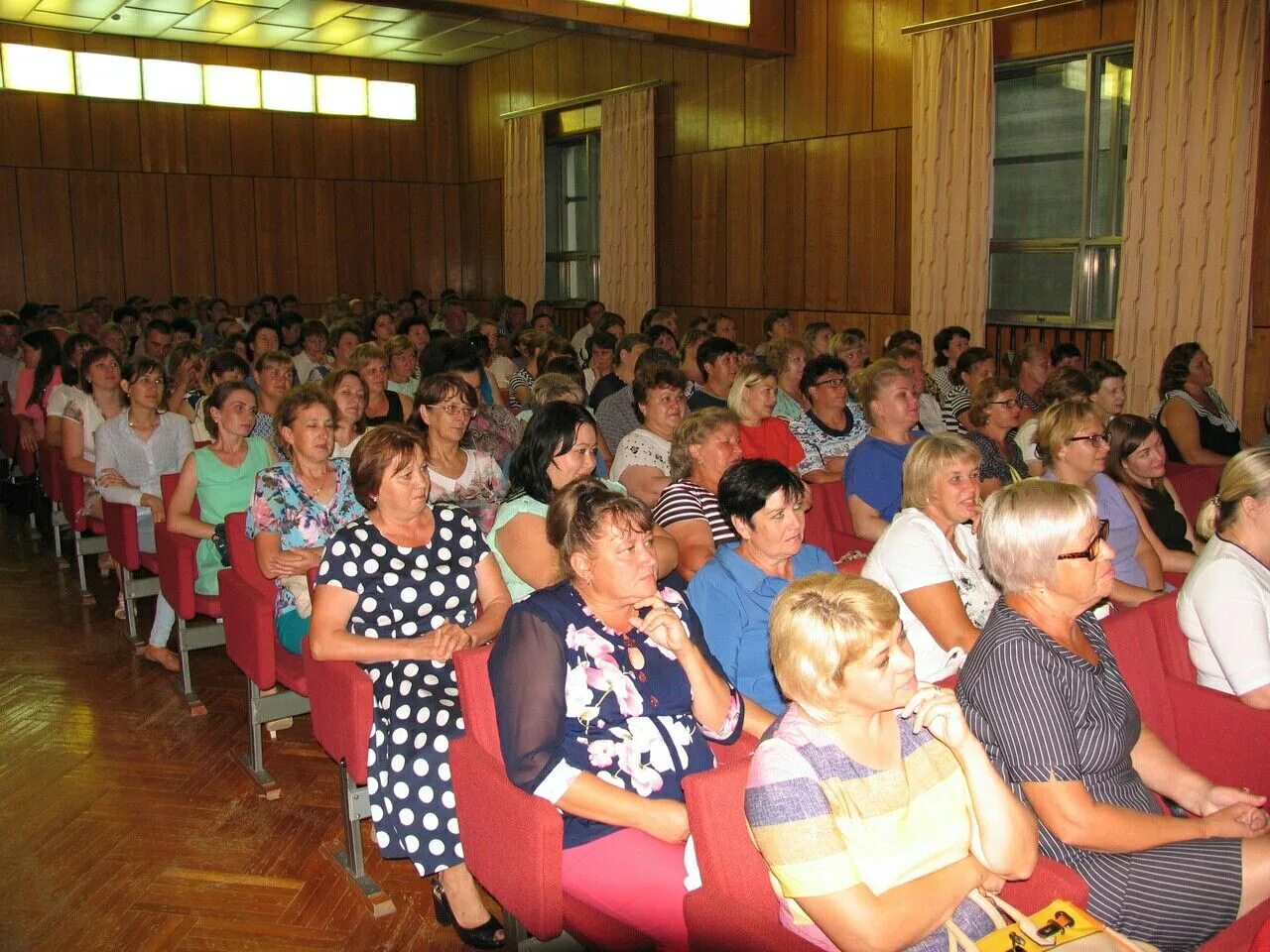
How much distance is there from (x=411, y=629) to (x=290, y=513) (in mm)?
997

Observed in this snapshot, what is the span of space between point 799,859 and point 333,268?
15012 millimetres

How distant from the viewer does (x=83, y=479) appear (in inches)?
238

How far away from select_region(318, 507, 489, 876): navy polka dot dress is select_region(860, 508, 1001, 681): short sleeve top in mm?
1216

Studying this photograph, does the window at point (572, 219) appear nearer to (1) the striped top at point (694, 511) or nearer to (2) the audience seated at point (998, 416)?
(2) the audience seated at point (998, 416)

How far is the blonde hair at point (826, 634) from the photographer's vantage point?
1987 mm

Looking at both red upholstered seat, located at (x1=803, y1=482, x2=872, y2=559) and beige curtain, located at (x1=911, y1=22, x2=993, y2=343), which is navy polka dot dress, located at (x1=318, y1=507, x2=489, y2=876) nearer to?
red upholstered seat, located at (x1=803, y1=482, x2=872, y2=559)

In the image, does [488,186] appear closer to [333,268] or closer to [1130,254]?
[333,268]

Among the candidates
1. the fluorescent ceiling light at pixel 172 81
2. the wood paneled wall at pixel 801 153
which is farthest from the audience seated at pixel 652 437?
the fluorescent ceiling light at pixel 172 81

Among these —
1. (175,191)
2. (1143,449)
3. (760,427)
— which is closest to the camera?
Answer: (1143,449)

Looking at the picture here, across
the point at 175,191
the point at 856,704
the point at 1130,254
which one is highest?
the point at 175,191

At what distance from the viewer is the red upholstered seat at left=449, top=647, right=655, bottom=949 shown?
2.33 m

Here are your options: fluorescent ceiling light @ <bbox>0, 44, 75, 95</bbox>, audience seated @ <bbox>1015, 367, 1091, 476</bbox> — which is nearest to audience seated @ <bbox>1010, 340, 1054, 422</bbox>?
audience seated @ <bbox>1015, 367, 1091, 476</bbox>

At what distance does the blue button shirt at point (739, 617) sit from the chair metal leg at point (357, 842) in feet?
3.52

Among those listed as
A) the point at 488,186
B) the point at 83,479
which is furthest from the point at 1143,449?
the point at 488,186
